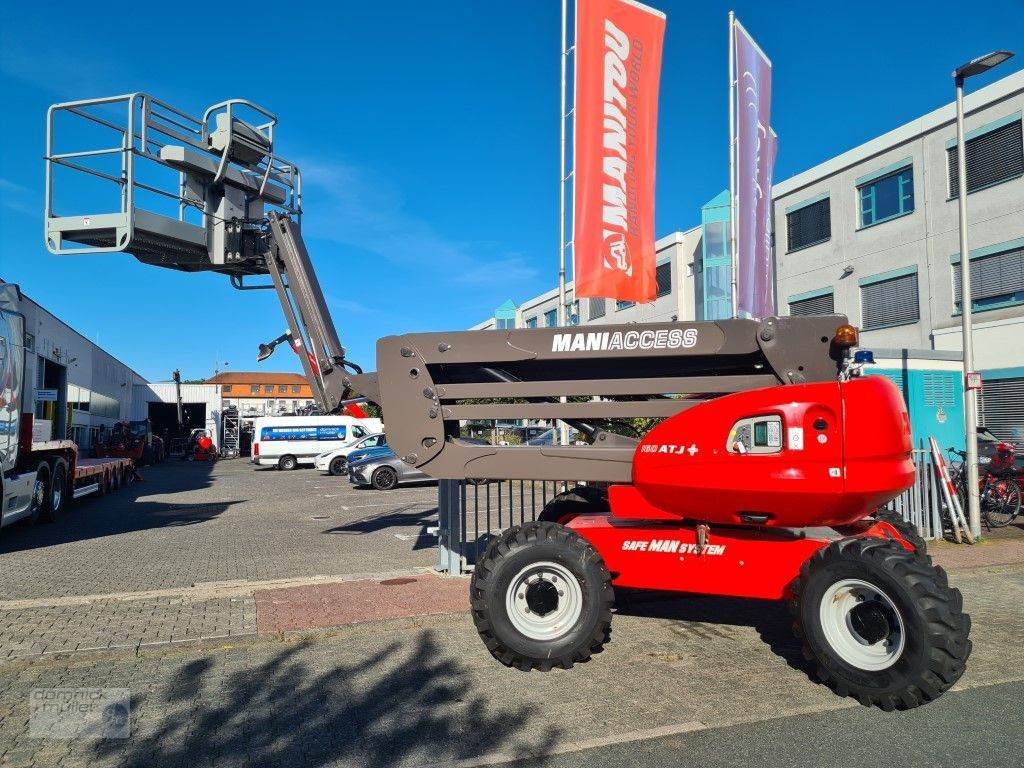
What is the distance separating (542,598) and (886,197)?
81.8ft

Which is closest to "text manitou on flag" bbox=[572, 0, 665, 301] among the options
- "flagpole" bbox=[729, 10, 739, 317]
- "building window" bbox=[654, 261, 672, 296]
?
"flagpole" bbox=[729, 10, 739, 317]

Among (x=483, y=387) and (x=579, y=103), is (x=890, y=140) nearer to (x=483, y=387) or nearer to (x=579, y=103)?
(x=579, y=103)

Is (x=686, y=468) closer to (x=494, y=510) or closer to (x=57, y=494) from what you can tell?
(x=494, y=510)

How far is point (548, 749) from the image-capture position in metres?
3.83

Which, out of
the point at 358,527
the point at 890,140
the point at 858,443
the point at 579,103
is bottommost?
the point at 358,527

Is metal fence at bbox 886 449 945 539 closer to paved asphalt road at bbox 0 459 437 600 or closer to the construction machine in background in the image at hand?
paved asphalt road at bbox 0 459 437 600

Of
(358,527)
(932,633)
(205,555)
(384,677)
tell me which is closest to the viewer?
(932,633)

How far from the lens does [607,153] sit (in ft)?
36.6

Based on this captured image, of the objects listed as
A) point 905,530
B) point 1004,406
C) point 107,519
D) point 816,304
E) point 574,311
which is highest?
point 816,304

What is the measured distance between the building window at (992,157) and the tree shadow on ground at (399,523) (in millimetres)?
18937

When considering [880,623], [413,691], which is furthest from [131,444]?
[880,623]

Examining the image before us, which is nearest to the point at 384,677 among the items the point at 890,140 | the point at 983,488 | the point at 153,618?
the point at 153,618

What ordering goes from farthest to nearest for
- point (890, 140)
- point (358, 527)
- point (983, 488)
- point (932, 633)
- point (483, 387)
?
point (890, 140), point (358, 527), point (983, 488), point (483, 387), point (932, 633)

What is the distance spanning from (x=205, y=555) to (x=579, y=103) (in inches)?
342
